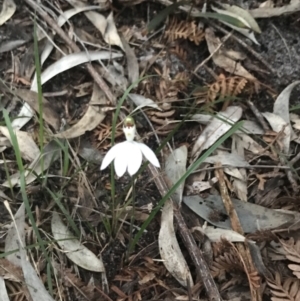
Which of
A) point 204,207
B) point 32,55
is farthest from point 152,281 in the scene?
point 32,55

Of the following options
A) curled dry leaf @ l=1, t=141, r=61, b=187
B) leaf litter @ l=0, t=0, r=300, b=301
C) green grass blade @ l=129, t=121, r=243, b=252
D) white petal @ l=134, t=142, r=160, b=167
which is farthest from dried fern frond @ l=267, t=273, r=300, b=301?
curled dry leaf @ l=1, t=141, r=61, b=187

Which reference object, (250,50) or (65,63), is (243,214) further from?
(65,63)

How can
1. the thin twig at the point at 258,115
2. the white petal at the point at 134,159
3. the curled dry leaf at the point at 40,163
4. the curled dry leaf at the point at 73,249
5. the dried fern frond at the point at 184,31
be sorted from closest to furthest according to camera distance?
the white petal at the point at 134,159 < the curled dry leaf at the point at 73,249 < the curled dry leaf at the point at 40,163 < the thin twig at the point at 258,115 < the dried fern frond at the point at 184,31

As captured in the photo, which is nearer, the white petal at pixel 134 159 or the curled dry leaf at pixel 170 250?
the white petal at pixel 134 159

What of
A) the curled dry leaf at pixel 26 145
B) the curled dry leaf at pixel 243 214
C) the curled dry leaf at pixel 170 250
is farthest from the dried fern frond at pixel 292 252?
the curled dry leaf at pixel 26 145

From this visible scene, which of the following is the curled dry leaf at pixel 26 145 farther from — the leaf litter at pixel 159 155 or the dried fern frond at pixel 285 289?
the dried fern frond at pixel 285 289

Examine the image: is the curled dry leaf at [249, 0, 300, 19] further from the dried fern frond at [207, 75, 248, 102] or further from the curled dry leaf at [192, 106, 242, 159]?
the curled dry leaf at [192, 106, 242, 159]

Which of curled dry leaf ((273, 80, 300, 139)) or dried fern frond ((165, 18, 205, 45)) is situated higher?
dried fern frond ((165, 18, 205, 45))

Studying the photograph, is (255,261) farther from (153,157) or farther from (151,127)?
(151,127)
